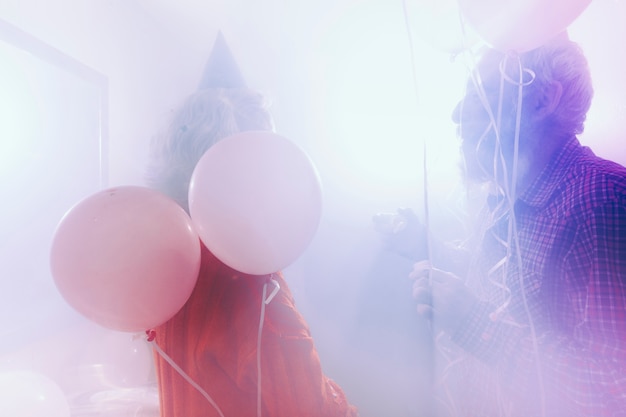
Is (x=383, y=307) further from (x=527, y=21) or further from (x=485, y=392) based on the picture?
(x=527, y=21)

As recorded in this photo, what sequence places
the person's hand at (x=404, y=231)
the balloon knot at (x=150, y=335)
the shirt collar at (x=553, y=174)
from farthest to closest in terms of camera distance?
the person's hand at (x=404, y=231), the shirt collar at (x=553, y=174), the balloon knot at (x=150, y=335)

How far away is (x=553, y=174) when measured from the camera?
1.00 metres

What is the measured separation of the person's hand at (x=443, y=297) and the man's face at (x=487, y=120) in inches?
12.4

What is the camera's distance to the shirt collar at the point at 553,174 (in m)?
0.98

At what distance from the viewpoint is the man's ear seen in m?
1.01

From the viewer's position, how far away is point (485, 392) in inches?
50.6

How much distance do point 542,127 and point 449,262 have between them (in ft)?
2.11

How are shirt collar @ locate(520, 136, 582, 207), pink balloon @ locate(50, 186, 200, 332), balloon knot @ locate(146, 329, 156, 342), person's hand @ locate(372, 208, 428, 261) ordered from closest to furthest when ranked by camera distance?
pink balloon @ locate(50, 186, 200, 332) → balloon knot @ locate(146, 329, 156, 342) → shirt collar @ locate(520, 136, 582, 207) → person's hand @ locate(372, 208, 428, 261)

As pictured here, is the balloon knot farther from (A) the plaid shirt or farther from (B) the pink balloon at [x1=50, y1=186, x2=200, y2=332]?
(A) the plaid shirt

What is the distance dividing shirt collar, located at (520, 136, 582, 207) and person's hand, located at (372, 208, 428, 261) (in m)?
0.44

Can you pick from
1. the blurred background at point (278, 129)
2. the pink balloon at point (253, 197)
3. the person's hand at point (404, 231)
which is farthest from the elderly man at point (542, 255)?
the pink balloon at point (253, 197)

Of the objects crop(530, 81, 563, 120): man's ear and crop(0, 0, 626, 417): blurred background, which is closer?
crop(530, 81, 563, 120): man's ear

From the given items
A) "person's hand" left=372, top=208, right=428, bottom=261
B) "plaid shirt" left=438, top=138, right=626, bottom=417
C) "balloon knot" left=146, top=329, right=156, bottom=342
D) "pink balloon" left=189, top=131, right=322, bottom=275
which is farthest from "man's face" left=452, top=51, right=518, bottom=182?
"balloon knot" left=146, top=329, right=156, bottom=342

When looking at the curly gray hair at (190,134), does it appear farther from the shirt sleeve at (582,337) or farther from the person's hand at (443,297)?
the shirt sleeve at (582,337)
